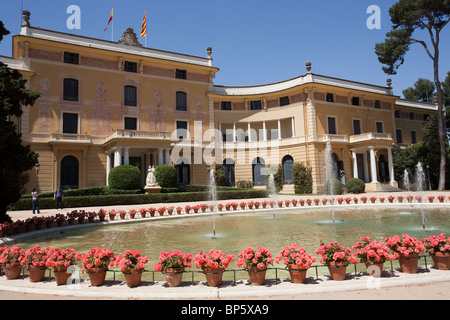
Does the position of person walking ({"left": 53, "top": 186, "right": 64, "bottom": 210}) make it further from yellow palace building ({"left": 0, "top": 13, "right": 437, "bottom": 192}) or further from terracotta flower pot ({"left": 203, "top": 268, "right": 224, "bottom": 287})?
terracotta flower pot ({"left": 203, "top": 268, "right": 224, "bottom": 287})

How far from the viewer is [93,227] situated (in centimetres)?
1370

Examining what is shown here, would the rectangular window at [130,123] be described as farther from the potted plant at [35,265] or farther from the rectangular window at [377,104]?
the rectangular window at [377,104]

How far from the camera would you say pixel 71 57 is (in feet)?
95.1

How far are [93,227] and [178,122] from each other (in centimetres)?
2125

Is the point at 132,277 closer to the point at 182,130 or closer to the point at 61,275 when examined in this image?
the point at 61,275

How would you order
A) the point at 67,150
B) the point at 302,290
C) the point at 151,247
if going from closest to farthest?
the point at 302,290, the point at 151,247, the point at 67,150

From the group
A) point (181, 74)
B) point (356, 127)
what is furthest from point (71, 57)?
point (356, 127)

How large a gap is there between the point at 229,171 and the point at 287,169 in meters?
6.90

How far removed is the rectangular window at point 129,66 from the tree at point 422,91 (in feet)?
190

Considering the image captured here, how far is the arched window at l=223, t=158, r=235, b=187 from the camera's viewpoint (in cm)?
3719

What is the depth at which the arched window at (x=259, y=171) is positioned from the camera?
→ 37.1 meters

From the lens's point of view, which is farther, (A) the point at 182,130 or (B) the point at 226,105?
(B) the point at 226,105

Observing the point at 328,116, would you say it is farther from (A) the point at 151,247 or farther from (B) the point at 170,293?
(B) the point at 170,293

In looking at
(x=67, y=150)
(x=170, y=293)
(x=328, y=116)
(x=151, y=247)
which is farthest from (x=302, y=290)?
(x=328, y=116)
